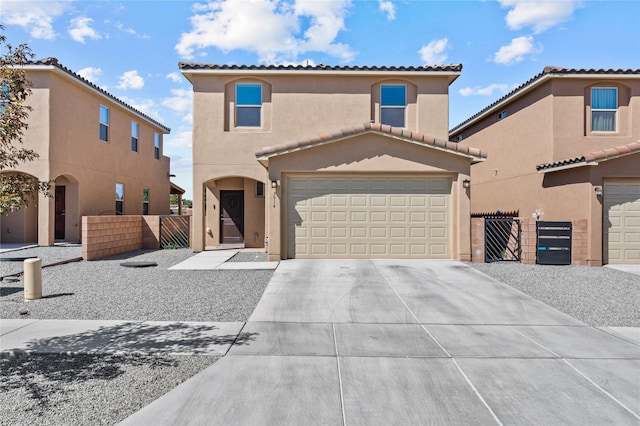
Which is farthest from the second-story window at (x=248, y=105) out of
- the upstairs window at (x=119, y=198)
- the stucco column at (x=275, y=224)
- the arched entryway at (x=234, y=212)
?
the upstairs window at (x=119, y=198)

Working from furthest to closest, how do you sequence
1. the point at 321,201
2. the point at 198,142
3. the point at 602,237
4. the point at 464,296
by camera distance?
the point at 198,142
the point at 321,201
the point at 602,237
the point at 464,296

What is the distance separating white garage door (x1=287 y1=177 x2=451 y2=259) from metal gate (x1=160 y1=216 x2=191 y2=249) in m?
5.82

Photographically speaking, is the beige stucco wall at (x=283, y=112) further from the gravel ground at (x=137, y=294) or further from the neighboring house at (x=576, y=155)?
the gravel ground at (x=137, y=294)

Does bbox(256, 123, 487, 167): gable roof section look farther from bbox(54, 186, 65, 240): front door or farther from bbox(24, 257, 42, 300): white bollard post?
bbox(54, 186, 65, 240): front door

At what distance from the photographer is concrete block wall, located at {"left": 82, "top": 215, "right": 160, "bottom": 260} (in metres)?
11.4

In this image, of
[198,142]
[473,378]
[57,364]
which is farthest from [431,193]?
[57,364]

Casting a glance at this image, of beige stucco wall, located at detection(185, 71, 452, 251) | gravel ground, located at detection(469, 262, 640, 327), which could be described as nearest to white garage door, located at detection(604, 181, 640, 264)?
gravel ground, located at detection(469, 262, 640, 327)

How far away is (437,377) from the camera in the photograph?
3.93 metres

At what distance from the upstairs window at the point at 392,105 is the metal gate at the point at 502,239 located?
5534 mm

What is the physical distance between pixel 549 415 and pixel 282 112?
1254 centimetres

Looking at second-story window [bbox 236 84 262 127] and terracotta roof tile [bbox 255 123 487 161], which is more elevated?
second-story window [bbox 236 84 262 127]

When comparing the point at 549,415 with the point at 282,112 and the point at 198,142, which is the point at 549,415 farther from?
the point at 198,142

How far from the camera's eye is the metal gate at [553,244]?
10.8 m

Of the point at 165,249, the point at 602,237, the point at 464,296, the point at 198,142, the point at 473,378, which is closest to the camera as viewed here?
the point at 473,378
